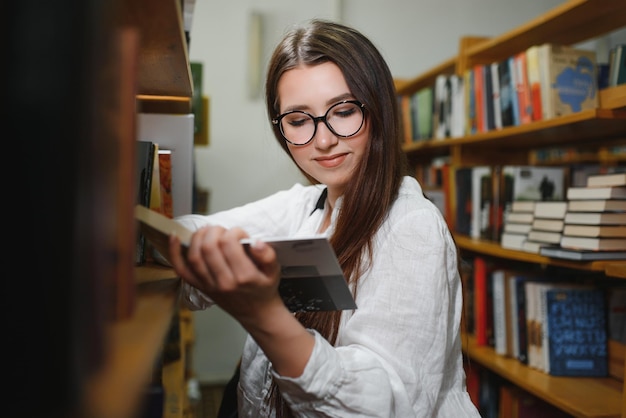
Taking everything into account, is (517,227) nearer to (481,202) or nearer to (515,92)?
(481,202)

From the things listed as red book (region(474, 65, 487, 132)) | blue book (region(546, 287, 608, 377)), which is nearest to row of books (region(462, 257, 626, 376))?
blue book (region(546, 287, 608, 377))

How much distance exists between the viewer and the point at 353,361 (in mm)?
711

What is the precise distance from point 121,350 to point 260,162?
9.78 feet

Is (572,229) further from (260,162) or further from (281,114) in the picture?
(260,162)

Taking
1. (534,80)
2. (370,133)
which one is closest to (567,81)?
(534,80)

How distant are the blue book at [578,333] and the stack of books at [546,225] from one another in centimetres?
17

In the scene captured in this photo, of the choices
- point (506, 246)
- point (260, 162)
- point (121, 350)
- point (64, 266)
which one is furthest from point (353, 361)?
point (260, 162)

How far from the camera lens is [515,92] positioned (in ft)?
6.66

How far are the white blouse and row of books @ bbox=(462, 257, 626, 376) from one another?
99 centimetres

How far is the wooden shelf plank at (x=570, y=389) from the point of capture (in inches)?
58.6

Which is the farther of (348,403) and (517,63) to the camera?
(517,63)

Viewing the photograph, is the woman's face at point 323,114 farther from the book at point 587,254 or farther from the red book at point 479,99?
the red book at point 479,99

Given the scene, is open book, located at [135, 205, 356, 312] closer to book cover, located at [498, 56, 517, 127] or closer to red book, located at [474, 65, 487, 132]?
book cover, located at [498, 56, 517, 127]

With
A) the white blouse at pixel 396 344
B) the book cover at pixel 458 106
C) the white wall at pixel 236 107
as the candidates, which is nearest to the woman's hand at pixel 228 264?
the white blouse at pixel 396 344
